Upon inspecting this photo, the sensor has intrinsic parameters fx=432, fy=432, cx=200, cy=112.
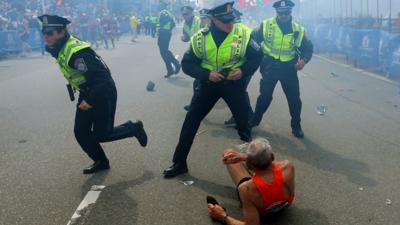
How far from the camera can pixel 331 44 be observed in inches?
710

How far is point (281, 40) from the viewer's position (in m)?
6.34

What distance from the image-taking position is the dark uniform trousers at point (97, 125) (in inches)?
188

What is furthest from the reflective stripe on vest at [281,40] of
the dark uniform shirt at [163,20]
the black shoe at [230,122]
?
the dark uniform shirt at [163,20]

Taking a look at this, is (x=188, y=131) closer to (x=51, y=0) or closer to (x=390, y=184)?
(x=390, y=184)

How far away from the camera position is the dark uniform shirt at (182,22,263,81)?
14.9 feet

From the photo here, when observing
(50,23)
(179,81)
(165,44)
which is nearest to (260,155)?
(50,23)

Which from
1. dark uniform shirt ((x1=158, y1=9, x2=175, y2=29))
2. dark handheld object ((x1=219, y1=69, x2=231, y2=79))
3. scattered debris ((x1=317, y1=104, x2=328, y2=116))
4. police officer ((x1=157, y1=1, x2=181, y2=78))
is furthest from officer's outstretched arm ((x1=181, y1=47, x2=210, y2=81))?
dark uniform shirt ((x1=158, y1=9, x2=175, y2=29))

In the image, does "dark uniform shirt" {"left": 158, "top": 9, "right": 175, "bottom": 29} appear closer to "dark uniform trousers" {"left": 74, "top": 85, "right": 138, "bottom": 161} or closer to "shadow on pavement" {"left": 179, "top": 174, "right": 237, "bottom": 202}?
"dark uniform trousers" {"left": 74, "top": 85, "right": 138, "bottom": 161}

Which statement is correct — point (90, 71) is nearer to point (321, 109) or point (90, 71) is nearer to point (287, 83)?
point (287, 83)

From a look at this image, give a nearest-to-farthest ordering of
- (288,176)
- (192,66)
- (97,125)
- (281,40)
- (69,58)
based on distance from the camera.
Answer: (288,176) → (69,58) → (192,66) → (97,125) → (281,40)

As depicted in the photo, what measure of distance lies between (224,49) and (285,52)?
2093 mm

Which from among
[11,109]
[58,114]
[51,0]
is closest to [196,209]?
[58,114]

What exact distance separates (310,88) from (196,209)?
756 centimetres

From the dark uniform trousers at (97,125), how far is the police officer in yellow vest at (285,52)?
103 inches
